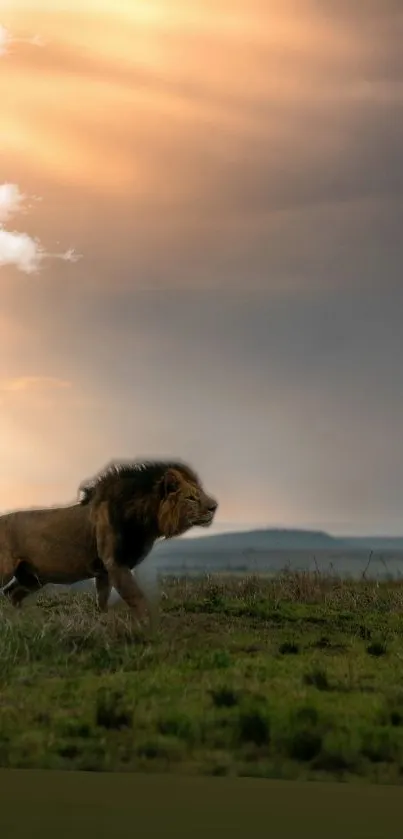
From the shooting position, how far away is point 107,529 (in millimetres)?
10703

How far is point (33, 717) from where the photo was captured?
7664mm

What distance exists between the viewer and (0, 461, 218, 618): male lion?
34.3 feet

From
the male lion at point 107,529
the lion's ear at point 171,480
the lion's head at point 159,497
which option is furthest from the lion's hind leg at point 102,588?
the lion's ear at point 171,480

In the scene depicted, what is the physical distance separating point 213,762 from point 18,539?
5.11 meters

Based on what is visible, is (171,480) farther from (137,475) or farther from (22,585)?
(22,585)

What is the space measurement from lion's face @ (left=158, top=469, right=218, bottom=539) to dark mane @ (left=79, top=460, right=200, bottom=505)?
0.31 ft

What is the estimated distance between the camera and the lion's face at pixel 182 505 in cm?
1038

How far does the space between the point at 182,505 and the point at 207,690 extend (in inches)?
99.8

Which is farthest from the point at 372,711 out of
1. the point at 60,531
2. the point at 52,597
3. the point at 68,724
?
the point at 52,597

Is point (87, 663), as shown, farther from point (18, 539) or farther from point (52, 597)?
point (52, 597)

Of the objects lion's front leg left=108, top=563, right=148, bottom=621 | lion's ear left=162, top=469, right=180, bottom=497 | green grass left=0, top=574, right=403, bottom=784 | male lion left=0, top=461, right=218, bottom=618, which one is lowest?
green grass left=0, top=574, right=403, bottom=784

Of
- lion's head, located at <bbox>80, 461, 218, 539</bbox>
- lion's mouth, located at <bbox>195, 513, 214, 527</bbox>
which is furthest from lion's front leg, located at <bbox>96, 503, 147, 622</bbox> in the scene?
lion's mouth, located at <bbox>195, 513, 214, 527</bbox>

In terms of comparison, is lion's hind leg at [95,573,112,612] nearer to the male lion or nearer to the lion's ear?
the male lion

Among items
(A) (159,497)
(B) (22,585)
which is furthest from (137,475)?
(B) (22,585)
